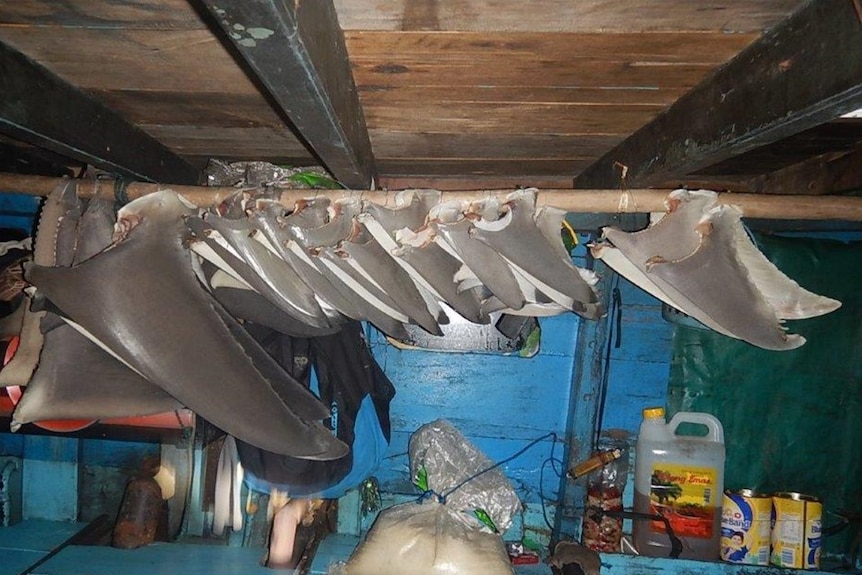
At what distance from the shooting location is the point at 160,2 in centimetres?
112

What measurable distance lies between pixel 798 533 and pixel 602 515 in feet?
3.45

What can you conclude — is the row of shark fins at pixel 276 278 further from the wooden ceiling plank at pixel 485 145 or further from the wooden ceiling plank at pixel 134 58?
the wooden ceiling plank at pixel 485 145

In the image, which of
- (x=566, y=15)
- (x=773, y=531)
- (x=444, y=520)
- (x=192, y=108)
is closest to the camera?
(x=566, y=15)

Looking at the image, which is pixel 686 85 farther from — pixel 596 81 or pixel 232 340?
pixel 232 340

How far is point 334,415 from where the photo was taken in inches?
95.6

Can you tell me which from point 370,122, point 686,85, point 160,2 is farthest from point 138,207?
point 686,85

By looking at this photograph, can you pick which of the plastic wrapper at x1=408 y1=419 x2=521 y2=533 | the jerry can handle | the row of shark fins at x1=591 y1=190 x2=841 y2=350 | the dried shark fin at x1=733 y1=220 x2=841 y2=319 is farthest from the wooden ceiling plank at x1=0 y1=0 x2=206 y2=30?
the jerry can handle

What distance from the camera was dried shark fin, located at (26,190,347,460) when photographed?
52.7 inches

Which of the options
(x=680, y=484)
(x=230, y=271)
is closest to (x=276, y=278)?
(x=230, y=271)

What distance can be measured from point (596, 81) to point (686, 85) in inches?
11.0

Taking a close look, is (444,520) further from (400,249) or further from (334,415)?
(400,249)

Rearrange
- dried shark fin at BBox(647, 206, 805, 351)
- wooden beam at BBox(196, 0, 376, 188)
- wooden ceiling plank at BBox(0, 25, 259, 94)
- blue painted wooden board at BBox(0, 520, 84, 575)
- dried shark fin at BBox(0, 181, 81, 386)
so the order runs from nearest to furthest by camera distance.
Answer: wooden beam at BBox(196, 0, 376, 188) < wooden ceiling plank at BBox(0, 25, 259, 94) < dried shark fin at BBox(647, 206, 805, 351) < dried shark fin at BBox(0, 181, 81, 386) < blue painted wooden board at BBox(0, 520, 84, 575)

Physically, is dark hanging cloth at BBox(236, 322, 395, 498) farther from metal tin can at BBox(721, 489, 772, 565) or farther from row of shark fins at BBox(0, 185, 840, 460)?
metal tin can at BBox(721, 489, 772, 565)

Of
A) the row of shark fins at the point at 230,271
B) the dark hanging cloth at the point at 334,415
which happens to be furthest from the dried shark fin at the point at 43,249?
the dark hanging cloth at the point at 334,415
